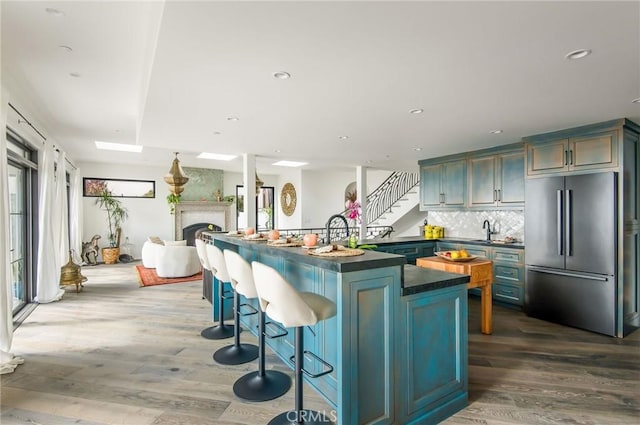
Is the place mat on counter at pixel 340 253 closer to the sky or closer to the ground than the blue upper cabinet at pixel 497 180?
closer to the ground

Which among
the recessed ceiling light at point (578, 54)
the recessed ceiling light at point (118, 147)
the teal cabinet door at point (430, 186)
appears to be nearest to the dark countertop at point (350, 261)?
the recessed ceiling light at point (578, 54)

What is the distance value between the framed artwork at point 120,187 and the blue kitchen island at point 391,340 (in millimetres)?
8175

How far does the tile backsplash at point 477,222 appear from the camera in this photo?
493 cm

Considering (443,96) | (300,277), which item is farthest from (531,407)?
(443,96)

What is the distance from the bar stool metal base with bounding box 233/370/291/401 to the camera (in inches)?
91.3

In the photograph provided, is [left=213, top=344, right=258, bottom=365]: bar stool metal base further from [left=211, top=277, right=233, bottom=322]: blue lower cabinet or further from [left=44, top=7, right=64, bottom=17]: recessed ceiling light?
[left=44, top=7, right=64, bottom=17]: recessed ceiling light

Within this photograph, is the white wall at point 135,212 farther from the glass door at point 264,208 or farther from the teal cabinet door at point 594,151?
the teal cabinet door at point 594,151

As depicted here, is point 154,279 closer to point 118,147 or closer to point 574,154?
point 118,147

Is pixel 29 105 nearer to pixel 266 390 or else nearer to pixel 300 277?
pixel 300 277

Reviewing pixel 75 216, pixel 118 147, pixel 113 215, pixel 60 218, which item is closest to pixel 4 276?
pixel 60 218

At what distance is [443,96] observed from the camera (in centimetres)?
275

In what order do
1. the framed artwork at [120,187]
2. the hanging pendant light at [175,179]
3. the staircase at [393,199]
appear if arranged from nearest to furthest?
the hanging pendant light at [175,179] → the staircase at [393,199] → the framed artwork at [120,187]

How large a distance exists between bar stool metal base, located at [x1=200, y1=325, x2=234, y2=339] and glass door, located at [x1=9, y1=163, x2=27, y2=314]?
→ 2854mm

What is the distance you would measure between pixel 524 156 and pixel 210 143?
180 inches
